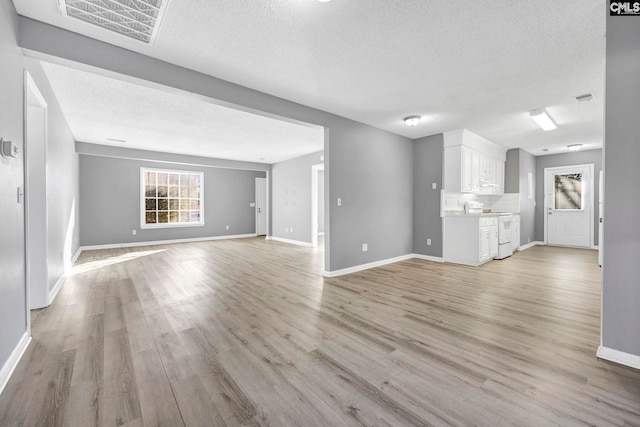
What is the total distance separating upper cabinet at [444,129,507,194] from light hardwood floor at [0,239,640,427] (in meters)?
2.10

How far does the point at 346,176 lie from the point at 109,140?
17.2ft

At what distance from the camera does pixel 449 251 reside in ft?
17.4

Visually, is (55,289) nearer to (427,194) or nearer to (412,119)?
(412,119)

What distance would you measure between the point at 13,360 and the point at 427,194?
5.75 metres

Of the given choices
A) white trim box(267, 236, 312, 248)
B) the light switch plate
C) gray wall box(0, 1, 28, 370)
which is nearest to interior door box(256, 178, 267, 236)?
white trim box(267, 236, 312, 248)

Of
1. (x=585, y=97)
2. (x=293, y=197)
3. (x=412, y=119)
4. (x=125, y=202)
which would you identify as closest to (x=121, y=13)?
(x=412, y=119)

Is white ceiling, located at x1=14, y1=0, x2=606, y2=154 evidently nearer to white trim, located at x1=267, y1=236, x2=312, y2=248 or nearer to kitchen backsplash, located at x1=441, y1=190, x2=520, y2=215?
kitchen backsplash, located at x1=441, y1=190, x2=520, y2=215

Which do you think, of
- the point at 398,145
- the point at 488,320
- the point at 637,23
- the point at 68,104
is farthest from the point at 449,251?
the point at 68,104

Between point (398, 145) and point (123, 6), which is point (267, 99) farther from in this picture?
point (398, 145)

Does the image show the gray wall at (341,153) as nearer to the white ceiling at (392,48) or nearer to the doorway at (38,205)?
the white ceiling at (392,48)

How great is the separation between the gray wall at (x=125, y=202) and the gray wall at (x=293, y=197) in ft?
4.86

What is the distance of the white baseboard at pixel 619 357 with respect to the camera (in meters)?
1.89

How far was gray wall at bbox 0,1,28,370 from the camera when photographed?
69.1 inches

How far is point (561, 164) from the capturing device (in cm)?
735
